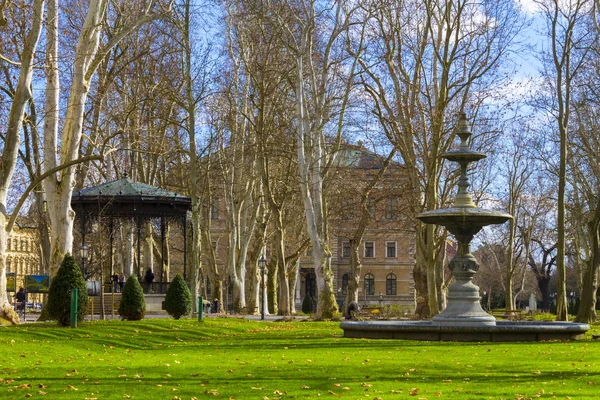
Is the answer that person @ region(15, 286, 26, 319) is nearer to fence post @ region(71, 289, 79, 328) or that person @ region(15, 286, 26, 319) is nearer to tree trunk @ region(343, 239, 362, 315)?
tree trunk @ region(343, 239, 362, 315)

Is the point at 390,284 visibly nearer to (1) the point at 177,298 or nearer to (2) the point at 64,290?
(1) the point at 177,298

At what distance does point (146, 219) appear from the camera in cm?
4038

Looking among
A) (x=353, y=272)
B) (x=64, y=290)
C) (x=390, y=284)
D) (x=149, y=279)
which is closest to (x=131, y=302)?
(x=64, y=290)

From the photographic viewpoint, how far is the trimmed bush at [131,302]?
95.0ft

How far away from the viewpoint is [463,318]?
24422 mm

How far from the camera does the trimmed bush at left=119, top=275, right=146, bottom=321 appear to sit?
29.0 meters

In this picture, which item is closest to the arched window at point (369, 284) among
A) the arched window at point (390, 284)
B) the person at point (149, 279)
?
the arched window at point (390, 284)

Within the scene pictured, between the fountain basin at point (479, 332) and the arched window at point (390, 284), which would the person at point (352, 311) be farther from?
the arched window at point (390, 284)

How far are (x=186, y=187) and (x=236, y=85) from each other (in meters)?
6.47

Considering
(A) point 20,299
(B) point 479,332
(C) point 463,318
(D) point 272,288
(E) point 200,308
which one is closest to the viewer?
(B) point 479,332

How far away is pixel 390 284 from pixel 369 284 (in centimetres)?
213

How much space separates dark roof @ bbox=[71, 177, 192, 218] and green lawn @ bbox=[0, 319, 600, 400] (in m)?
11.8

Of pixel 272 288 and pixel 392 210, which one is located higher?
pixel 392 210

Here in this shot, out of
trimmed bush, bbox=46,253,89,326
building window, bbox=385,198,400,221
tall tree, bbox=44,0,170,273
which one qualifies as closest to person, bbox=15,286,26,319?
building window, bbox=385,198,400,221
